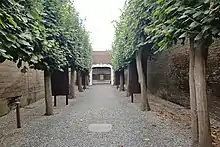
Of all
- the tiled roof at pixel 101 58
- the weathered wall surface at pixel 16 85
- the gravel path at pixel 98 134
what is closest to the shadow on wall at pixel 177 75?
the gravel path at pixel 98 134

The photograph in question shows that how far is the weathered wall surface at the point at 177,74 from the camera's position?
796 centimetres

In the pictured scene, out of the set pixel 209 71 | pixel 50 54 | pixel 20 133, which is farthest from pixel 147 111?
pixel 20 133

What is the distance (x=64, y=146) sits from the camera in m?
5.18

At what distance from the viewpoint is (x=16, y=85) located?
1119 centimetres

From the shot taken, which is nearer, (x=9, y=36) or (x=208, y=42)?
(x=9, y=36)

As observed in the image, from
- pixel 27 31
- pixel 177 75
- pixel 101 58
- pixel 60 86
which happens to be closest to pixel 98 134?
pixel 27 31

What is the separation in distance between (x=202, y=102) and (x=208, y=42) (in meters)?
0.97

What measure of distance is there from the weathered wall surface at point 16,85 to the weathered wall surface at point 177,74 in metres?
6.07

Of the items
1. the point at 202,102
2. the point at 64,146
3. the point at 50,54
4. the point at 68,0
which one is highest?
the point at 68,0

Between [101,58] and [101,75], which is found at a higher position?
[101,58]

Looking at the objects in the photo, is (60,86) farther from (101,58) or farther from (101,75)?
(101,75)

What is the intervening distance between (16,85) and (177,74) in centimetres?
674

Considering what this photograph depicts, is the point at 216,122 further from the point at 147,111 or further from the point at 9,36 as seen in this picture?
the point at 9,36

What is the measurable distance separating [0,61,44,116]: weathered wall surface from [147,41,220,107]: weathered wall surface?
6074mm
